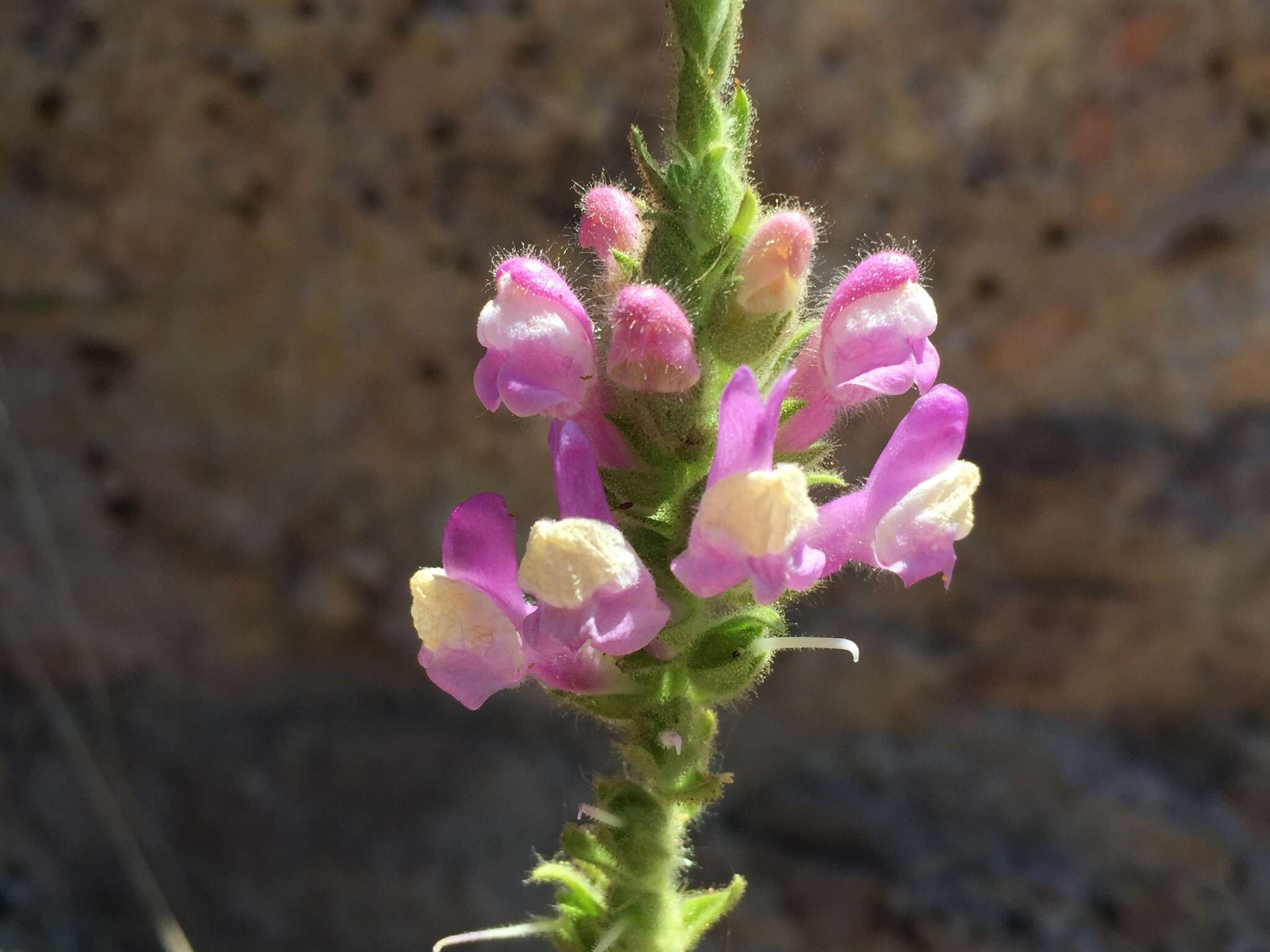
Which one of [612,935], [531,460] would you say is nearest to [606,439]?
[612,935]

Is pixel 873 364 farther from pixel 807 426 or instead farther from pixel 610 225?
pixel 610 225

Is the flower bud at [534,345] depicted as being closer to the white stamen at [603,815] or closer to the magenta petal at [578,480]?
the magenta petal at [578,480]

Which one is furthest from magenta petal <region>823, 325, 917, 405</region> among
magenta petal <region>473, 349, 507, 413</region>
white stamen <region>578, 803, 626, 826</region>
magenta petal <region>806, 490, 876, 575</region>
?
white stamen <region>578, 803, 626, 826</region>

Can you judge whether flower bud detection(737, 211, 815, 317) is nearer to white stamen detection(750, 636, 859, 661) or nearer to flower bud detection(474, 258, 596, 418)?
flower bud detection(474, 258, 596, 418)

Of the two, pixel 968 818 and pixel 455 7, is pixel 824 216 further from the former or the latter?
pixel 968 818

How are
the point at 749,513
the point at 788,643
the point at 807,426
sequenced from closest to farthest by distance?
the point at 749,513
the point at 788,643
the point at 807,426

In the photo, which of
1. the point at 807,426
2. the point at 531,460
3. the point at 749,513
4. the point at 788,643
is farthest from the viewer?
the point at 531,460

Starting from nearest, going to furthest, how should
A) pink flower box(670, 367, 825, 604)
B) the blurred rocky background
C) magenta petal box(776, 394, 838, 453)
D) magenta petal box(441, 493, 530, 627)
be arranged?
pink flower box(670, 367, 825, 604) < magenta petal box(441, 493, 530, 627) < magenta petal box(776, 394, 838, 453) < the blurred rocky background
